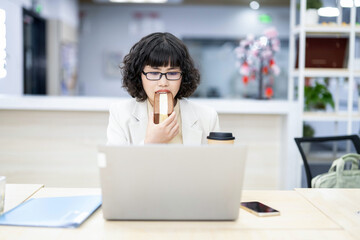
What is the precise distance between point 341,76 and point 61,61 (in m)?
4.19

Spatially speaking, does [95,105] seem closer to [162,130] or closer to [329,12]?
[162,130]

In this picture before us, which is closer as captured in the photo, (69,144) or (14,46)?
(69,144)

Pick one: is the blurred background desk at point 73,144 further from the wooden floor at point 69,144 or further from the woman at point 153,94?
the woman at point 153,94

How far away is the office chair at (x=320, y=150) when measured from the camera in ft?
8.15

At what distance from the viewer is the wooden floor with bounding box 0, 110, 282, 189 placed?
357 centimetres

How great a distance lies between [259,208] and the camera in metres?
1.42

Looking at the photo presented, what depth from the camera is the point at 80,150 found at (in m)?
3.59

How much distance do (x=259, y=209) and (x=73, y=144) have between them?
2.46m

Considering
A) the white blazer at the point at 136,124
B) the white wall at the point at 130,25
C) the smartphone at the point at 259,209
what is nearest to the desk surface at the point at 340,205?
the smartphone at the point at 259,209

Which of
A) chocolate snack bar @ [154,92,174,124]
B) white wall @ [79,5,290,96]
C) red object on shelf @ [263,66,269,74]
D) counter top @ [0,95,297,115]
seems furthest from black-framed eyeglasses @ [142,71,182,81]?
white wall @ [79,5,290,96]

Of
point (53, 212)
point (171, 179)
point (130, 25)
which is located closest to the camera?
point (171, 179)

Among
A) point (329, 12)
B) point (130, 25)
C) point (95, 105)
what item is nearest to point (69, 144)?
point (95, 105)

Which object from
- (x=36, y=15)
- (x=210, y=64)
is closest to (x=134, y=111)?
(x=36, y=15)

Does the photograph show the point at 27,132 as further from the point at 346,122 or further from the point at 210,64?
the point at 210,64
